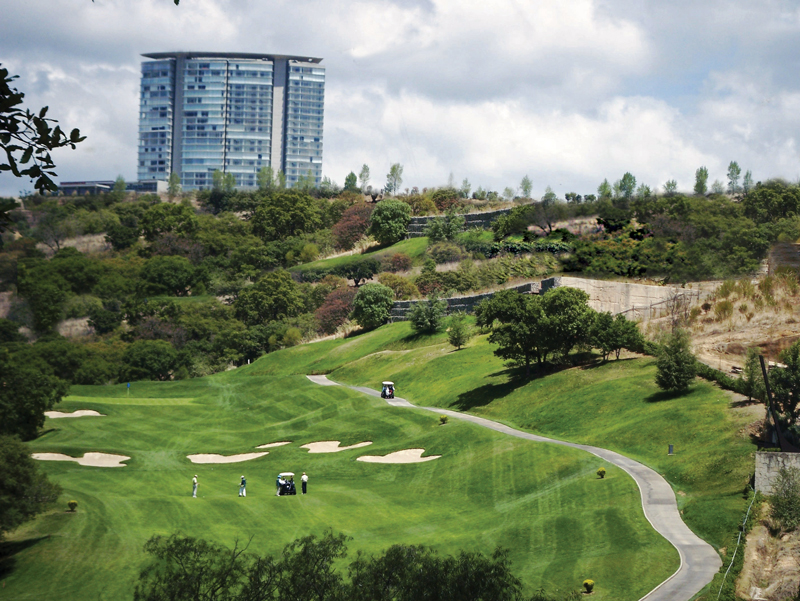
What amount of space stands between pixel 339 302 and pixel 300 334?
6.37 meters

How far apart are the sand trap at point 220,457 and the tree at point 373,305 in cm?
3938

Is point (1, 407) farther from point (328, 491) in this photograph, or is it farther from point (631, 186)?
point (631, 186)

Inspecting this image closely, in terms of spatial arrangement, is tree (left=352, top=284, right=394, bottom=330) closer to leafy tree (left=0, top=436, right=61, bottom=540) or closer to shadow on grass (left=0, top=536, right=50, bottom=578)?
leafy tree (left=0, top=436, right=61, bottom=540)

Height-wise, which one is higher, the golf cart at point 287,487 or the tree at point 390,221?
the tree at point 390,221

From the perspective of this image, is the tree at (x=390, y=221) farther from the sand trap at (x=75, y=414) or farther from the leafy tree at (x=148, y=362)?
the sand trap at (x=75, y=414)

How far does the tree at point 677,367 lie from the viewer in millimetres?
50406

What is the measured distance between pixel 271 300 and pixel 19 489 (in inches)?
3101

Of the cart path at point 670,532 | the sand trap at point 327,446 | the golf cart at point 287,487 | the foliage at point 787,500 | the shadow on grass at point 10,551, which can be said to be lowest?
the sand trap at point 327,446

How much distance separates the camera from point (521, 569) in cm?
3131

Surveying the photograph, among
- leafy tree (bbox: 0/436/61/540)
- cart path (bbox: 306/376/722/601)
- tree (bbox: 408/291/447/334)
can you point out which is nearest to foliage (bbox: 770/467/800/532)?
cart path (bbox: 306/376/722/601)

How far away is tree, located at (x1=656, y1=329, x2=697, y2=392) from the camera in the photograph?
50406mm

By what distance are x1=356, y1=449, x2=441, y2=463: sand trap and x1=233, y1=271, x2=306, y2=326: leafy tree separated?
62.5 meters

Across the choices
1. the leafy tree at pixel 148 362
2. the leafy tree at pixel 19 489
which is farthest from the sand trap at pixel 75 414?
the leafy tree at pixel 19 489

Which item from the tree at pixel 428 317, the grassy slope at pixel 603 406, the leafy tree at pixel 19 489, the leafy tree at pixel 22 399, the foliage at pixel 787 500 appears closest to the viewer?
the foliage at pixel 787 500
